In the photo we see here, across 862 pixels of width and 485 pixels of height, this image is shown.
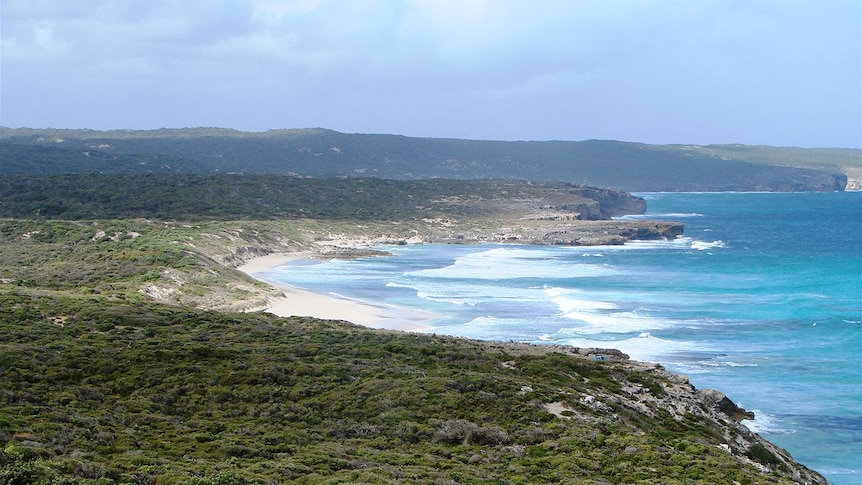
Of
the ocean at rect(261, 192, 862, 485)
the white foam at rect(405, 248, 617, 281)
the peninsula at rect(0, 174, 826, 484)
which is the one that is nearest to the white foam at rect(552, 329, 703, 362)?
the ocean at rect(261, 192, 862, 485)

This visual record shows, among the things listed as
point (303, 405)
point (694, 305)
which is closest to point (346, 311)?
point (694, 305)

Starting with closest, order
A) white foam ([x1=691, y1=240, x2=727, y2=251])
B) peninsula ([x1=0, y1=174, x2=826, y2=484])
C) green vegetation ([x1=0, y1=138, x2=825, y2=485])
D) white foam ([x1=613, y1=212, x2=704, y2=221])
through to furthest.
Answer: green vegetation ([x1=0, y1=138, x2=825, y2=485]) < peninsula ([x1=0, y1=174, x2=826, y2=484]) < white foam ([x1=691, y1=240, x2=727, y2=251]) < white foam ([x1=613, y1=212, x2=704, y2=221])

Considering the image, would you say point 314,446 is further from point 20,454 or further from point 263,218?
point 263,218

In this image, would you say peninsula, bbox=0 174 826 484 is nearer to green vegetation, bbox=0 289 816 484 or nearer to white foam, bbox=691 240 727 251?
green vegetation, bbox=0 289 816 484

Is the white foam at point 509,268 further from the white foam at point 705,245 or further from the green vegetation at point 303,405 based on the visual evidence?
the green vegetation at point 303,405

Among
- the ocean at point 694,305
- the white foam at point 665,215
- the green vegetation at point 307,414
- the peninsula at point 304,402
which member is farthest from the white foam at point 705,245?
the green vegetation at point 307,414

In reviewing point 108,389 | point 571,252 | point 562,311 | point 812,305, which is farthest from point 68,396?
point 571,252
